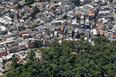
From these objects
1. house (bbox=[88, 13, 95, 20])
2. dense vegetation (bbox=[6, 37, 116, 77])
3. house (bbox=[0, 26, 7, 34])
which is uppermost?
house (bbox=[88, 13, 95, 20])

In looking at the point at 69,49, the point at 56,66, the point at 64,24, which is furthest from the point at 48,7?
the point at 56,66

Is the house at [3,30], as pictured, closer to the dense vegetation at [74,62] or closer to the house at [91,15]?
the dense vegetation at [74,62]

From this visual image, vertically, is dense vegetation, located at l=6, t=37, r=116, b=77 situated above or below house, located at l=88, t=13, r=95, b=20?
below

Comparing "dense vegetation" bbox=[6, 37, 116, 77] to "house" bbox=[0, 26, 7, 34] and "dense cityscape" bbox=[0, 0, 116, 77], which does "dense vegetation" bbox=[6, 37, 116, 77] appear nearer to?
"dense cityscape" bbox=[0, 0, 116, 77]

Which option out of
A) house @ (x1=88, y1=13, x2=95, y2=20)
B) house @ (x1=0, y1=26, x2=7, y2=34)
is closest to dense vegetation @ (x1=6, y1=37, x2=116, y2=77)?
house @ (x1=0, y1=26, x2=7, y2=34)

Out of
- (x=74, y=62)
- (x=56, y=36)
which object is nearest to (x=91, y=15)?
(x=56, y=36)

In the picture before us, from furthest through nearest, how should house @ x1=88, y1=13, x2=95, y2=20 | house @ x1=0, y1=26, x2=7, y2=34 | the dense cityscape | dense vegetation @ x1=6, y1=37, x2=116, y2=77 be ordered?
house @ x1=88, y1=13, x2=95, y2=20
house @ x1=0, y1=26, x2=7, y2=34
the dense cityscape
dense vegetation @ x1=6, y1=37, x2=116, y2=77

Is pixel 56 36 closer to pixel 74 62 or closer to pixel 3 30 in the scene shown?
pixel 74 62

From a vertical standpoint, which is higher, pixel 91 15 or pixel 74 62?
pixel 91 15
